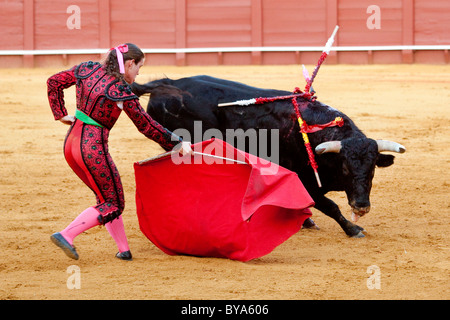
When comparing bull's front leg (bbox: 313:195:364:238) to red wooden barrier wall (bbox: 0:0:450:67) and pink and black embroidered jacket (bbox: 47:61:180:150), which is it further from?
red wooden barrier wall (bbox: 0:0:450:67)

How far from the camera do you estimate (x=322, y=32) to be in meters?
13.1

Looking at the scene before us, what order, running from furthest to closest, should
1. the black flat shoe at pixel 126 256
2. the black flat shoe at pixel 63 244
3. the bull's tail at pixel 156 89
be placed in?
the bull's tail at pixel 156 89 → the black flat shoe at pixel 126 256 → the black flat shoe at pixel 63 244

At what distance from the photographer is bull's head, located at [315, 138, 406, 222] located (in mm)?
4023

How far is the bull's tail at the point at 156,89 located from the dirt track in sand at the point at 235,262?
2.62 feet

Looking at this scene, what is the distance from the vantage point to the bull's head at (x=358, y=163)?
4023mm

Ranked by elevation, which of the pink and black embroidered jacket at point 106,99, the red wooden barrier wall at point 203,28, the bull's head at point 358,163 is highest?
the red wooden barrier wall at point 203,28

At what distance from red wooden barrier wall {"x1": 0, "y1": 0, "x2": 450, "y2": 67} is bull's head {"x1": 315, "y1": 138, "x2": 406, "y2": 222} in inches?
357

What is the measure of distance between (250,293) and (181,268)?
0.52 metres

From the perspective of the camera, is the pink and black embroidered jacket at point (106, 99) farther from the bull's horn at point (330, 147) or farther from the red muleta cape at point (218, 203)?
the bull's horn at point (330, 147)

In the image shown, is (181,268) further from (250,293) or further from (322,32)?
(322,32)

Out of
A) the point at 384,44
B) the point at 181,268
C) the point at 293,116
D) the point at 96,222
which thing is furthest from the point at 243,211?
the point at 384,44

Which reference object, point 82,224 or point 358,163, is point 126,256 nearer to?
point 82,224

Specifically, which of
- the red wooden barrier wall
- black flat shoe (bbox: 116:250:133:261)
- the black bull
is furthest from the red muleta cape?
the red wooden barrier wall

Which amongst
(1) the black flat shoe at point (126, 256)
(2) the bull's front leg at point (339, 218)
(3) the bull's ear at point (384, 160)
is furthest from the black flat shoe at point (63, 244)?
(3) the bull's ear at point (384, 160)
